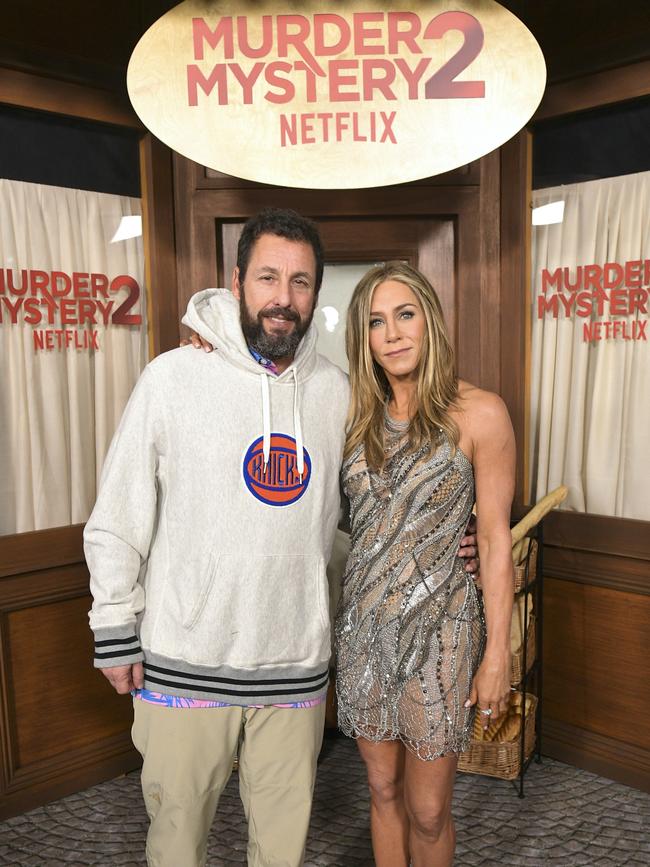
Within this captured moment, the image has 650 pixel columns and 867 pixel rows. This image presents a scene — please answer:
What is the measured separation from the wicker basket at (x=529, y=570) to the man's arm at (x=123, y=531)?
1438 millimetres

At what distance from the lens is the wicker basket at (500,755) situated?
9.31 feet

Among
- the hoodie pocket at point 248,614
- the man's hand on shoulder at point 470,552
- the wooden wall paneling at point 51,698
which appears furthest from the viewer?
the wooden wall paneling at point 51,698

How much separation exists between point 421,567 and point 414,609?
96 mm

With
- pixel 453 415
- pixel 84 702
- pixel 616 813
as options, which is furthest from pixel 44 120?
pixel 616 813

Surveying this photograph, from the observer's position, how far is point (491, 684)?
1834 millimetres

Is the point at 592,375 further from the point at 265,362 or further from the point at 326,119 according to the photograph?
the point at 265,362

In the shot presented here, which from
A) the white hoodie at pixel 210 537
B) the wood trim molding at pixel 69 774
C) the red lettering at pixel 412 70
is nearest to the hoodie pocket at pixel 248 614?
the white hoodie at pixel 210 537

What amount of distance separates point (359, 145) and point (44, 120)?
126 centimetres

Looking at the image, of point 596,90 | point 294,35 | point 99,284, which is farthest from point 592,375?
point 99,284

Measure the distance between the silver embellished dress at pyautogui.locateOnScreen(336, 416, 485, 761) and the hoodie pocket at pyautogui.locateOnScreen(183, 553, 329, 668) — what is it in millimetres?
145

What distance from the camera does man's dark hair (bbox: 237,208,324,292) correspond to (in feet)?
6.13

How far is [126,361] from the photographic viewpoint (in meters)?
3.03

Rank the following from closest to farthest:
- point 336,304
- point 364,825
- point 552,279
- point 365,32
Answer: point 365,32 → point 364,825 → point 552,279 → point 336,304

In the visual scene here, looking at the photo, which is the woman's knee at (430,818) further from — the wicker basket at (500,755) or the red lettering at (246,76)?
the red lettering at (246,76)
